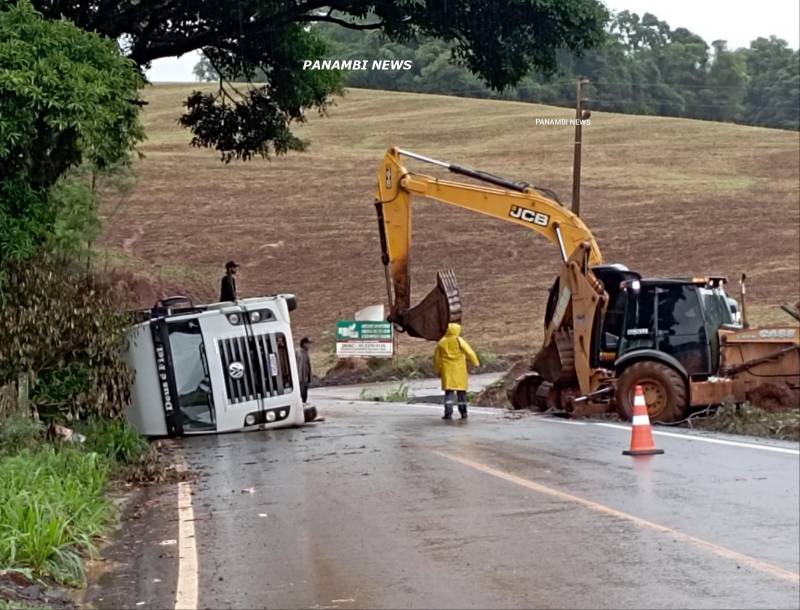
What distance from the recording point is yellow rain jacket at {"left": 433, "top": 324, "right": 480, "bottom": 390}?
21469 millimetres

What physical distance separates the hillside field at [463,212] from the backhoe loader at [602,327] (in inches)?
693

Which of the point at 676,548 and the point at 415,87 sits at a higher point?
the point at 415,87

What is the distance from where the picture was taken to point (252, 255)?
189 ft

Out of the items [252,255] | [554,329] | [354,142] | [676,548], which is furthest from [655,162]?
[676,548]

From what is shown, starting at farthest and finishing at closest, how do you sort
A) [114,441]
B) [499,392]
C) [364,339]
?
[364,339] < [499,392] < [114,441]

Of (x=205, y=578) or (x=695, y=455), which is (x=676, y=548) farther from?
(x=695, y=455)

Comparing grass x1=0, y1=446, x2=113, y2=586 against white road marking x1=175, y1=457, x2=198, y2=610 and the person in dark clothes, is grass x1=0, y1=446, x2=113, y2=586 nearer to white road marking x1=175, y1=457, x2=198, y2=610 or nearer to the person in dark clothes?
white road marking x1=175, y1=457, x2=198, y2=610

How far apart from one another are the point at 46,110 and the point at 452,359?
1012 cm

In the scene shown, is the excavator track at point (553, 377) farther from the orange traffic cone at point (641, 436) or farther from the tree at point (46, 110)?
the tree at point (46, 110)

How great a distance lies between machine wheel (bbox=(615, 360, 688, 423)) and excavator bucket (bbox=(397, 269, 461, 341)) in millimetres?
4078

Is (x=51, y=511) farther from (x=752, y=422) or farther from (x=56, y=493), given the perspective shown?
(x=752, y=422)

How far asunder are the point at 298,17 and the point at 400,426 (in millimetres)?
Result: 6254

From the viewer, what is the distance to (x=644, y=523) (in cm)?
1023

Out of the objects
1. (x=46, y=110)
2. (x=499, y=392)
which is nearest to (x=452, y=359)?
(x=499, y=392)
